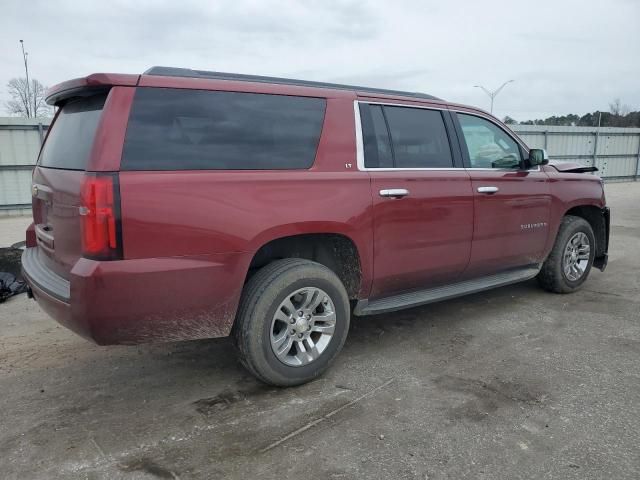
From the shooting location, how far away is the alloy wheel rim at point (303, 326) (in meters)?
3.25

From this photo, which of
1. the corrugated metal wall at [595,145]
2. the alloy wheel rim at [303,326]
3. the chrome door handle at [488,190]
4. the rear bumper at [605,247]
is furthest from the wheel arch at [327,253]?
the corrugated metal wall at [595,145]

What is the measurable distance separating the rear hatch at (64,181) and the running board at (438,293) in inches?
76.0

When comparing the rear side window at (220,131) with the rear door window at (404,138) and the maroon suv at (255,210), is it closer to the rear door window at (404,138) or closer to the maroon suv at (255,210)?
the maroon suv at (255,210)

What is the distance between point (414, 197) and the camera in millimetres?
3781

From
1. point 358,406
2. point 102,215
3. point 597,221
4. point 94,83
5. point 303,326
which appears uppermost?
point 94,83

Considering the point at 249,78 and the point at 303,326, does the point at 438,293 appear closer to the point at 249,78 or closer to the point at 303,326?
the point at 303,326

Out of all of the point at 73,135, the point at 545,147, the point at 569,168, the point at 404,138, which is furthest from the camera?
the point at 545,147

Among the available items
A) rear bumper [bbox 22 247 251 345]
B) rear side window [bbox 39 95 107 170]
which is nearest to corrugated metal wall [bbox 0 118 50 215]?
rear side window [bbox 39 95 107 170]

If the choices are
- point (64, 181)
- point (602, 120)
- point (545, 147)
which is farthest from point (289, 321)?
point (602, 120)

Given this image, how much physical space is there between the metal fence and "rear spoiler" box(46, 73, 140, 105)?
34.0 feet

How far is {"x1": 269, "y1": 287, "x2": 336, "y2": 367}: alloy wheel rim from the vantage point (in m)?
3.25

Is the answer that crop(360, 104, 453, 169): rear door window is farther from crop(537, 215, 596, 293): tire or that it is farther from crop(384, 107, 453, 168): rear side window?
crop(537, 215, 596, 293): tire

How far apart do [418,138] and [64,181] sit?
2.51m

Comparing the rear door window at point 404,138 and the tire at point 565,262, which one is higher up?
the rear door window at point 404,138
